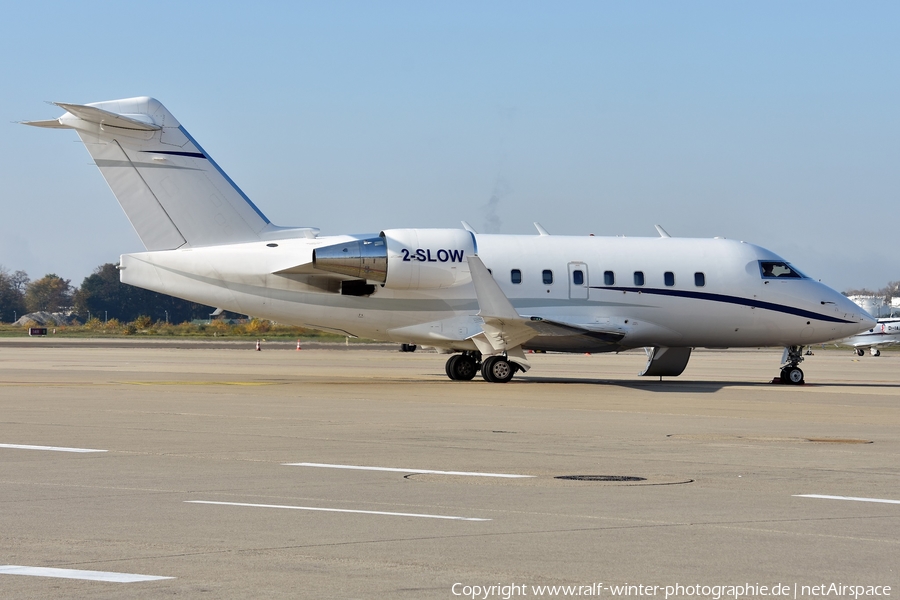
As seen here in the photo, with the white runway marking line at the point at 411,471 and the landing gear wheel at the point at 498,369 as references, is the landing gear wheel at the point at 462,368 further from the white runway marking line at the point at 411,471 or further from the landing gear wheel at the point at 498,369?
the white runway marking line at the point at 411,471

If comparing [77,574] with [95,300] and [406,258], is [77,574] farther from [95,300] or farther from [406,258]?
[95,300]

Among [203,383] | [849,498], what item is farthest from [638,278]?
[849,498]

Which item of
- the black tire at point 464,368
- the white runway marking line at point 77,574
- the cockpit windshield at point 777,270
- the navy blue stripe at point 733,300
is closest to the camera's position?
the white runway marking line at point 77,574

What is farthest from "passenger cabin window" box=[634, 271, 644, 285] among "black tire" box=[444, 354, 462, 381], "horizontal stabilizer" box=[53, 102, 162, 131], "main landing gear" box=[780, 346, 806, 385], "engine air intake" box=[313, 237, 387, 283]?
"horizontal stabilizer" box=[53, 102, 162, 131]

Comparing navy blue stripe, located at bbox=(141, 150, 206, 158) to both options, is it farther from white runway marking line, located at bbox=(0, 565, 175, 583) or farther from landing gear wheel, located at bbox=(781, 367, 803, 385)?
white runway marking line, located at bbox=(0, 565, 175, 583)

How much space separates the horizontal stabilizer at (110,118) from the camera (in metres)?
25.4

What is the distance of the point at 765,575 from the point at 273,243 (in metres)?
22.2

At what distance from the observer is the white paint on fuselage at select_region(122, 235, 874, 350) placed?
27.2 metres

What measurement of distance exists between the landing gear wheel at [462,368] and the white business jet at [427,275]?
37 millimetres

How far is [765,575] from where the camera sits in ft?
20.7

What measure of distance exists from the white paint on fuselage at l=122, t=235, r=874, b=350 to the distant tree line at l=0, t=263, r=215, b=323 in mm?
118674

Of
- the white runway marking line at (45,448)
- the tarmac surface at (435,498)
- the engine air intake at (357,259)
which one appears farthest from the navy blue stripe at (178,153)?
the white runway marking line at (45,448)

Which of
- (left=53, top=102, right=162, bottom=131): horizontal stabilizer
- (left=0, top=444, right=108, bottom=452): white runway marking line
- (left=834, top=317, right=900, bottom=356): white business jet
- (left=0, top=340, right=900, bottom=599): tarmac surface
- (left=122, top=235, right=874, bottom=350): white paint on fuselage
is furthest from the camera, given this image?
(left=834, top=317, right=900, bottom=356): white business jet

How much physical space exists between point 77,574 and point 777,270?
87.6 ft
